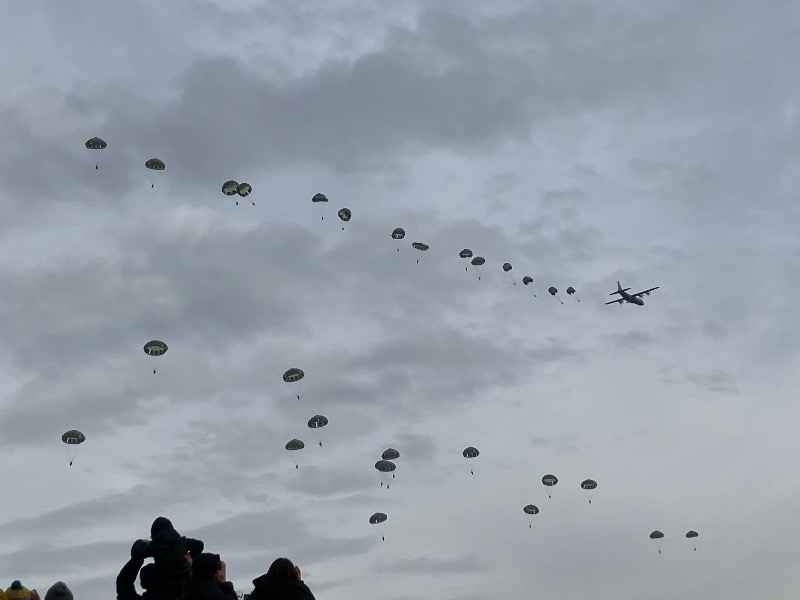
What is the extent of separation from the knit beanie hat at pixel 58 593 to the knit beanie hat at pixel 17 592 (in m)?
2.01

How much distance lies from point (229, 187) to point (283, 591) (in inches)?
3404

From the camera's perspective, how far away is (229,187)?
312 ft

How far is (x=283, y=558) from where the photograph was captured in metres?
12.0

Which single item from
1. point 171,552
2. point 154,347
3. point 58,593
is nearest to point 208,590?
point 171,552

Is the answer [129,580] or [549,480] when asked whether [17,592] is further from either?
[549,480]

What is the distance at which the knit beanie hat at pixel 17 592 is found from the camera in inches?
615

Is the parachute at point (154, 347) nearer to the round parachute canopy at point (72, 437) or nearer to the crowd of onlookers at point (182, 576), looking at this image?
the round parachute canopy at point (72, 437)

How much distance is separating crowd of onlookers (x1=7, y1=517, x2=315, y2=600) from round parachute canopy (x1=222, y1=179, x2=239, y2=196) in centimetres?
8297

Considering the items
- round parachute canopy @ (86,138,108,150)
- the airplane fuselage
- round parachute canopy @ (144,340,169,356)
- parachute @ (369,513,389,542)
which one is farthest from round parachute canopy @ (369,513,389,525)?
the airplane fuselage

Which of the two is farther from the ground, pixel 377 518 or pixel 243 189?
pixel 243 189

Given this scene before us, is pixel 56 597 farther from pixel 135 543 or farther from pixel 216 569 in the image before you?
pixel 216 569

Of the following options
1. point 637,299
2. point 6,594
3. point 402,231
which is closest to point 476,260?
point 402,231

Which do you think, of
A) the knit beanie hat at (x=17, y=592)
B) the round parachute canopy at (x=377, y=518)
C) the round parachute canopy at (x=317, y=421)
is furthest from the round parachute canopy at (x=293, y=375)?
the knit beanie hat at (x=17, y=592)

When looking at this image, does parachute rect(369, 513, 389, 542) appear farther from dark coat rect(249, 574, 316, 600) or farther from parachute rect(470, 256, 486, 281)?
dark coat rect(249, 574, 316, 600)
